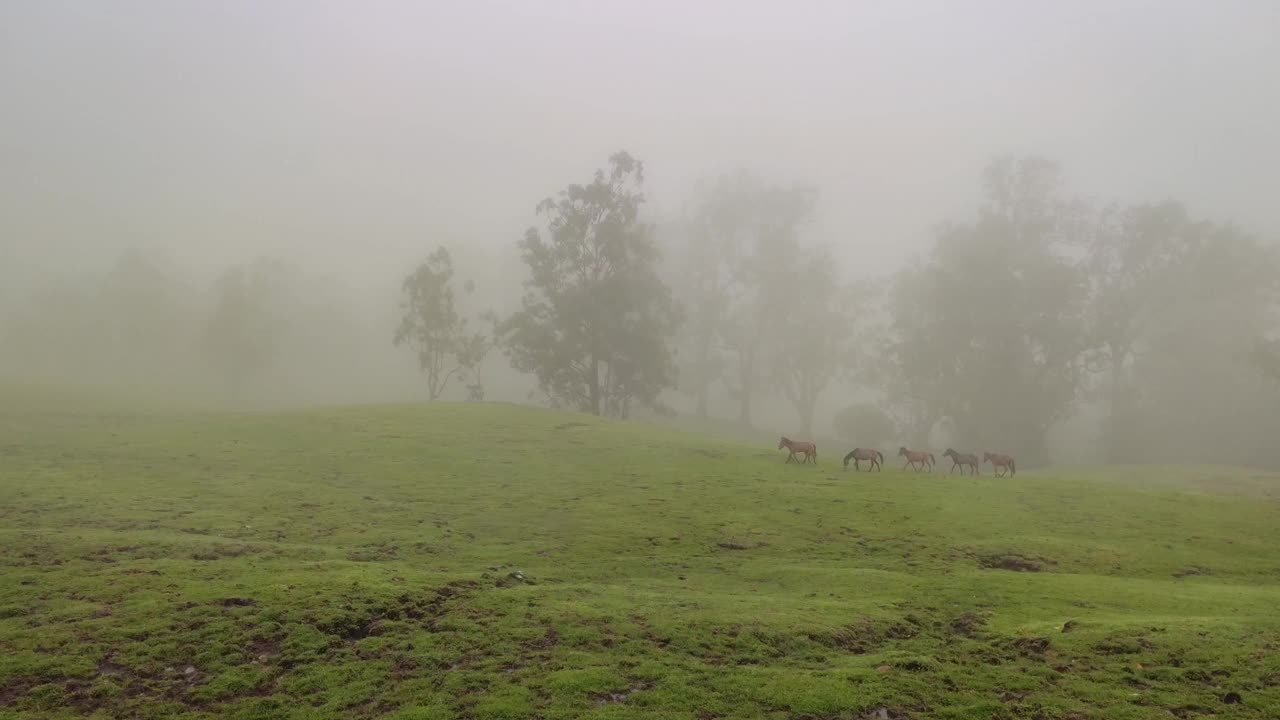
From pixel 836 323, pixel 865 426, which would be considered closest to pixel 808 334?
pixel 836 323

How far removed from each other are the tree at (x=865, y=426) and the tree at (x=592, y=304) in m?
19.8

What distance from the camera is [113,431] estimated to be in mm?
34938

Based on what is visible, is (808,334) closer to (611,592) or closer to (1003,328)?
(1003,328)

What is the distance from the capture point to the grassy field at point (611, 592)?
10.2 m

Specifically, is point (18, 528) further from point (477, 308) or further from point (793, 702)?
point (477, 308)

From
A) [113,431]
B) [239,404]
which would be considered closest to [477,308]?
[239,404]

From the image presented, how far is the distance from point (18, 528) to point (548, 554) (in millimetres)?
12786

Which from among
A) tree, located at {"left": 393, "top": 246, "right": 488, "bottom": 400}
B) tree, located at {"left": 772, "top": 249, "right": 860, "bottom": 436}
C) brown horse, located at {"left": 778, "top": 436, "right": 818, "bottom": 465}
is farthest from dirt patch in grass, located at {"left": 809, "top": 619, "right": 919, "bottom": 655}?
tree, located at {"left": 772, "top": 249, "right": 860, "bottom": 436}

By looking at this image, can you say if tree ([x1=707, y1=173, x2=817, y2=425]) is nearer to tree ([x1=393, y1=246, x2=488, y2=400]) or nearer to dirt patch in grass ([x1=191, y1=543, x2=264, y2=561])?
tree ([x1=393, y1=246, x2=488, y2=400])

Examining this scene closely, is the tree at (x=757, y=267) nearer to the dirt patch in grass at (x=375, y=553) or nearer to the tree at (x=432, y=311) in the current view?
the tree at (x=432, y=311)

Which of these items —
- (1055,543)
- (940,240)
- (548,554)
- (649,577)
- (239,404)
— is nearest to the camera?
(649,577)

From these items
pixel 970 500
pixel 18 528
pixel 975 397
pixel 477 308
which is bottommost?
pixel 18 528

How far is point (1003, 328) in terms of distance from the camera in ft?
202

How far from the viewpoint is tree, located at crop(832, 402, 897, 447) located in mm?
68188
